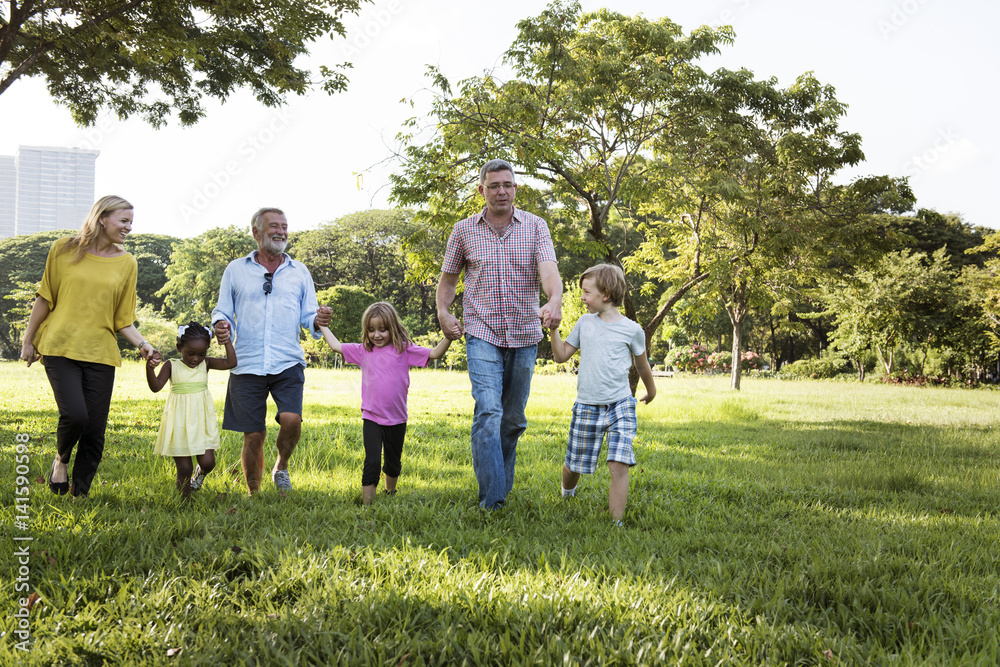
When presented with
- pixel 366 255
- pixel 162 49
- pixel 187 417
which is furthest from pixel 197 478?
pixel 366 255

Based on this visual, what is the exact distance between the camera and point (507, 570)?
10.0ft

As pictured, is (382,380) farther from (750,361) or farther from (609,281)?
(750,361)

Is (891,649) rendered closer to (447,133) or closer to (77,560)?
(77,560)

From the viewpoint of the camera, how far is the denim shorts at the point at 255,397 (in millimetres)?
4465

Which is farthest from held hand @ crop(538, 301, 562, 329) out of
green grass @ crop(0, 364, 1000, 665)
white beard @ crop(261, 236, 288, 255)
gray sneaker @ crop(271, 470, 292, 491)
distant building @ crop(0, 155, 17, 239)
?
distant building @ crop(0, 155, 17, 239)

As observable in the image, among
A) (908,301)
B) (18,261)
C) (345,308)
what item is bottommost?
(345,308)

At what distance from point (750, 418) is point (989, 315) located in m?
19.5

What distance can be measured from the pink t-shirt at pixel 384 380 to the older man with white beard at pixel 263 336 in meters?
0.41

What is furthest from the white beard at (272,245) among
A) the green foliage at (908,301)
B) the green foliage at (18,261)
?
the green foliage at (18,261)

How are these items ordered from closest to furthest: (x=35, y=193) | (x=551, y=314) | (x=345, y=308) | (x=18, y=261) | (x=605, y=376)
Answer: (x=551, y=314), (x=605, y=376), (x=345, y=308), (x=18, y=261), (x=35, y=193)

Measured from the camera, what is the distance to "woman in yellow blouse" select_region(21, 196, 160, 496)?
161 inches

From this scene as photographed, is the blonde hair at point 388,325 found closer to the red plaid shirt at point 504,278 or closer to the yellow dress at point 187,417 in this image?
the red plaid shirt at point 504,278

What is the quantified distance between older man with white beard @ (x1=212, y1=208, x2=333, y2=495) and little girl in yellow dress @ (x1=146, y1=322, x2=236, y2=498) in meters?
0.15

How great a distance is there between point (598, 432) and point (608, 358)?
0.51m
